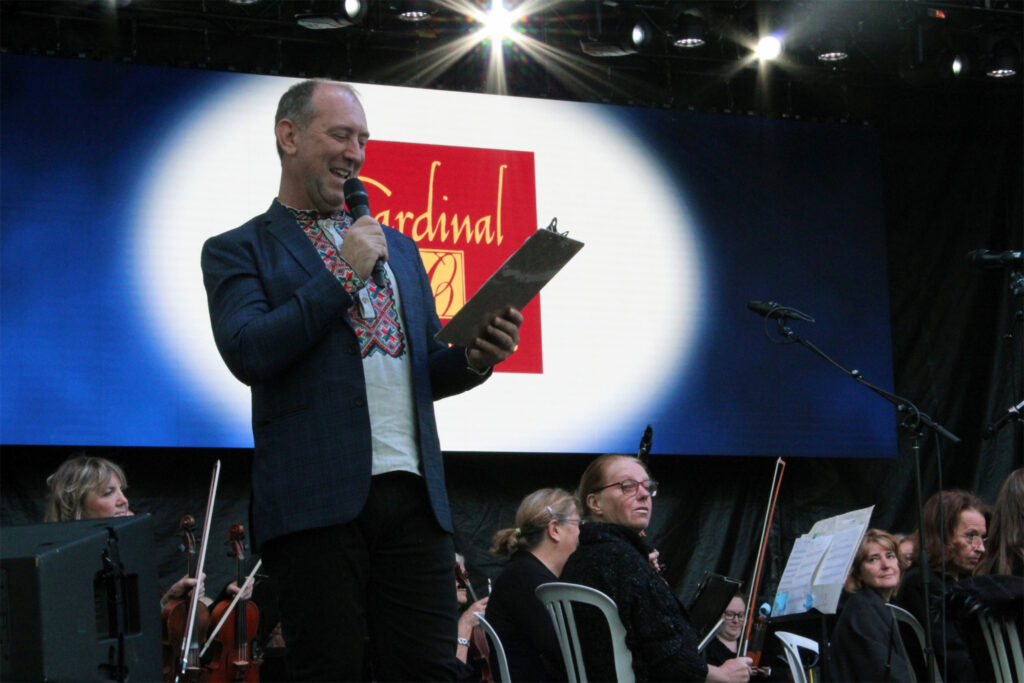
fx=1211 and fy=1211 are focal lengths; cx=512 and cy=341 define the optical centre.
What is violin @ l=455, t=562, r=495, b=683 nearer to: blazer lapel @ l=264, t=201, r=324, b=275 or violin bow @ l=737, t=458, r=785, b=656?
violin bow @ l=737, t=458, r=785, b=656

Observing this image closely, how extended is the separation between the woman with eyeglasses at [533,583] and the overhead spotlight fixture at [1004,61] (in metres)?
3.28

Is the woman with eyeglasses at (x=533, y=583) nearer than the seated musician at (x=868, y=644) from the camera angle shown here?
Yes

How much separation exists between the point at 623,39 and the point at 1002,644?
3516mm

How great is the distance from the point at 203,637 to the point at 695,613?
1.88 meters

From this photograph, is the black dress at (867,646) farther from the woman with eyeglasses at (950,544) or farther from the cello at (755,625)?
the cello at (755,625)

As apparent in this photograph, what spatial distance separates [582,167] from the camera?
570cm

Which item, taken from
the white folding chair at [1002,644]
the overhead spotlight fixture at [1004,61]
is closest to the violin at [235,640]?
the white folding chair at [1002,644]

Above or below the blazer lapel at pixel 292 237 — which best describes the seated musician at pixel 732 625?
below

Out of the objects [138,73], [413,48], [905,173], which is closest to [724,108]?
[905,173]

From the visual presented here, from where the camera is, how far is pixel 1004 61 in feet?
19.3

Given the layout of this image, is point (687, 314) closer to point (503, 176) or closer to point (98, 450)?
point (503, 176)

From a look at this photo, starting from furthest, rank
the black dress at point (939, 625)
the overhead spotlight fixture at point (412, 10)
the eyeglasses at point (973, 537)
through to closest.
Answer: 1. the overhead spotlight fixture at point (412, 10)
2. the eyeglasses at point (973, 537)
3. the black dress at point (939, 625)

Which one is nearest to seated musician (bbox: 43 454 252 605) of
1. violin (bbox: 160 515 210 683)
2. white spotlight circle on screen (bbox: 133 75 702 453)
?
violin (bbox: 160 515 210 683)

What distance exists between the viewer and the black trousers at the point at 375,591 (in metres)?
1.73
